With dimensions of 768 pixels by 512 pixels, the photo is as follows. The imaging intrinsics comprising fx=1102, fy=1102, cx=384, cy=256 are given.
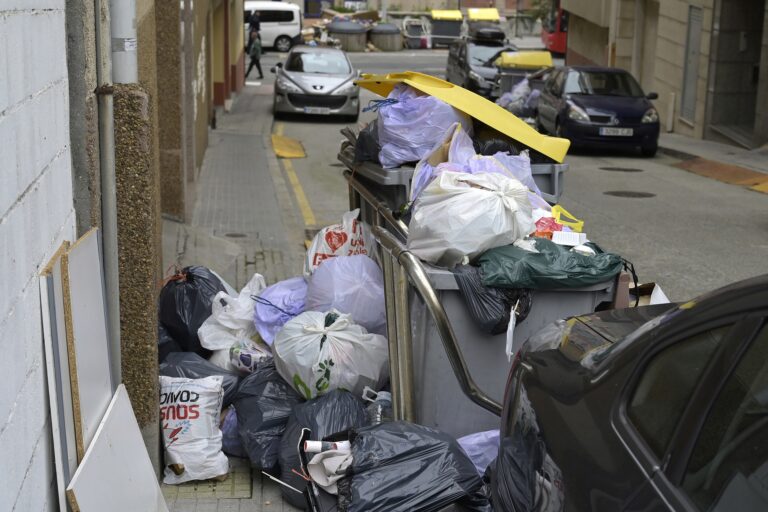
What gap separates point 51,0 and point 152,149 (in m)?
1.57

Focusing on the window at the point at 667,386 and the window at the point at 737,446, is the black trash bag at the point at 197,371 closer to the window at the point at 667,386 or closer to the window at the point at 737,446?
the window at the point at 667,386

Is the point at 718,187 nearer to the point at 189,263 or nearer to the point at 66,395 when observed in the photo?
the point at 189,263

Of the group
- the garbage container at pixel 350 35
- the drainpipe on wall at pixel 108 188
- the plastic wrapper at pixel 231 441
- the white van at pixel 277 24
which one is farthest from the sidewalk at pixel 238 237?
the garbage container at pixel 350 35

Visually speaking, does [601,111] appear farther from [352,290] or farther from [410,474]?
[410,474]

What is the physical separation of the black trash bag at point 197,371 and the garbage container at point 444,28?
48.0m

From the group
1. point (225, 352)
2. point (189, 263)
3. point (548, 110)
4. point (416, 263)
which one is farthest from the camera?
point (548, 110)

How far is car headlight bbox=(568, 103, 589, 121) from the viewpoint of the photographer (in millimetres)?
20906

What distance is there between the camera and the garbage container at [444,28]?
174 feet

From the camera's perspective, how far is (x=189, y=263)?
9992mm

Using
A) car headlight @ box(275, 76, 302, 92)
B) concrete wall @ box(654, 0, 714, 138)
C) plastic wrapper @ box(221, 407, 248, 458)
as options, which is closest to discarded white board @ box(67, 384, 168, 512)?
plastic wrapper @ box(221, 407, 248, 458)

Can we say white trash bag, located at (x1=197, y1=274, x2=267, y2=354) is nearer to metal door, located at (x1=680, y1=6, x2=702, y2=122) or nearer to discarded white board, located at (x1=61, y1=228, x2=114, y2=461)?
discarded white board, located at (x1=61, y1=228, x2=114, y2=461)

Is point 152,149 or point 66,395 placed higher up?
point 152,149

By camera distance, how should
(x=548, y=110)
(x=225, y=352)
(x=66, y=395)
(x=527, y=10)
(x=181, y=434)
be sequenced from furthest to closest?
(x=527, y=10) → (x=548, y=110) → (x=225, y=352) → (x=181, y=434) → (x=66, y=395)

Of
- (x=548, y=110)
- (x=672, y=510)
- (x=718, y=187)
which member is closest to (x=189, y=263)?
(x=672, y=510)
